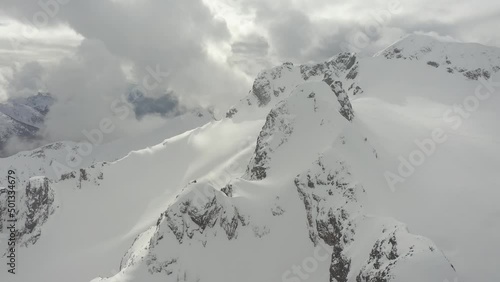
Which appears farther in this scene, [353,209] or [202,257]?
[202,257]

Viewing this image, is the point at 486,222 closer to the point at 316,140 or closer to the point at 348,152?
the point at 348,152

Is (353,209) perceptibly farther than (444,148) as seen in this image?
No

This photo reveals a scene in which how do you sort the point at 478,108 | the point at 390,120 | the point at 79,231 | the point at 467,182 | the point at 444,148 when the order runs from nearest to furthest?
the point at 467,182
the point at 444,148
the point at 390,120
the point at 79,231
the point at 478,108

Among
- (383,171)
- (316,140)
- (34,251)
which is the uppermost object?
(34,251)

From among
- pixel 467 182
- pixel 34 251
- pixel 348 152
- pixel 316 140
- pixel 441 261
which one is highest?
pixel 34 251

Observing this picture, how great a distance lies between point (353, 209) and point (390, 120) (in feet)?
250

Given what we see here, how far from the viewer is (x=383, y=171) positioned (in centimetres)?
10294

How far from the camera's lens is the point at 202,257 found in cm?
9125

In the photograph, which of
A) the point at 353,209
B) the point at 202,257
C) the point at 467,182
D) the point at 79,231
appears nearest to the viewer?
the point at 353,209

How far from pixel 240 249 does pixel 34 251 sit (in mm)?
126006

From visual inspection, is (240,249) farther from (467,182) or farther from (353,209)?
(467,182)

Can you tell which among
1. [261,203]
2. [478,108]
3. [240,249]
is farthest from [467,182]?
[478,108]

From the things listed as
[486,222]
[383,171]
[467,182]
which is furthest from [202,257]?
[467,182]

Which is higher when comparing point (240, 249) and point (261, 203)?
point (261, 203)
